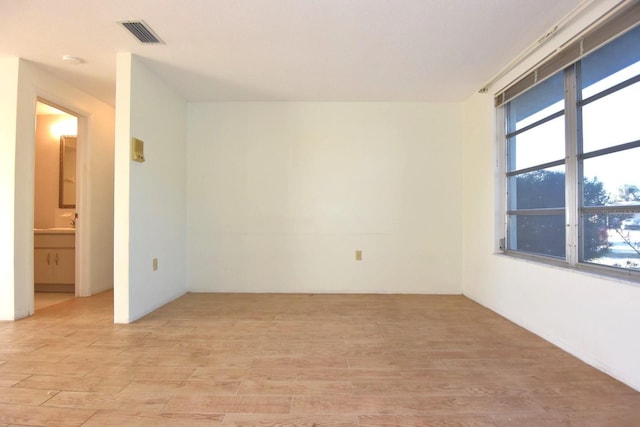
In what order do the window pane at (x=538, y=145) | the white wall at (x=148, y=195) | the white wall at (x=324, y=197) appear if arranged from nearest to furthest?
the window pane at (x=538, y=145) < the white wall at (x=148, y=195) < the white wall at (x=324, y=197)

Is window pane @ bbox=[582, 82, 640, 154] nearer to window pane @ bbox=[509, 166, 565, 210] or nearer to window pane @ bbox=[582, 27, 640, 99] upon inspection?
window pane @ bbox=[582, 27, 640, 99]

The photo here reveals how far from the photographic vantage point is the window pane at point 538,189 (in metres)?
2.51

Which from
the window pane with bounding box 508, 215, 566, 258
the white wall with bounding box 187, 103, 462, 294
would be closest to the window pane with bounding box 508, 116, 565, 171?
the window pane with bounding box 508, 215, 566, 258

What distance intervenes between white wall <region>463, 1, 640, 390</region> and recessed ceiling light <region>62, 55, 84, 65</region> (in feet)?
13.5

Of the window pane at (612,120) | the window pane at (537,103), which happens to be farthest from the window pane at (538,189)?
the window pane at (537,103)

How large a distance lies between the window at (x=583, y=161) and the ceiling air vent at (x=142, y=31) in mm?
3217

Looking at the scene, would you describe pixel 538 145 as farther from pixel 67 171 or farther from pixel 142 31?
pixel 67 171

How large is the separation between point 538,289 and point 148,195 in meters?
3.70

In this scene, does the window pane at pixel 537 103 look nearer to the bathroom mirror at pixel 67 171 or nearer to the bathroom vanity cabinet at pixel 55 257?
the bathroom vanity cabinet at pixel 55 257

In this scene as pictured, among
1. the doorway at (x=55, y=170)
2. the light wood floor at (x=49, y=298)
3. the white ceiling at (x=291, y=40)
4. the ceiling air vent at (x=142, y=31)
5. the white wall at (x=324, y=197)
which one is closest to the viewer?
the white ceiling at (x=291, y=40)

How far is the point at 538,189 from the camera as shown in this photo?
2.78 m

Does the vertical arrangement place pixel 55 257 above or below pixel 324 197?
below

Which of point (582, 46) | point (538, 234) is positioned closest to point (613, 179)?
point (538, 234)

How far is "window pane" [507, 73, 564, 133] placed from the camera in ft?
8.28
